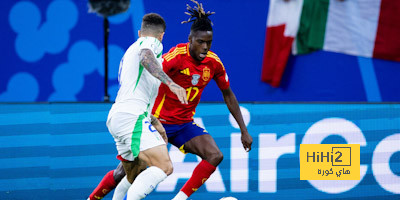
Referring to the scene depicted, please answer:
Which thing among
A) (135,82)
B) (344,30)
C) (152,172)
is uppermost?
(135,82)

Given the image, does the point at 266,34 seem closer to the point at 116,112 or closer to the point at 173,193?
the point at 173,193

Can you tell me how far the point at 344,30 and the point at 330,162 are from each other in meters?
3.52

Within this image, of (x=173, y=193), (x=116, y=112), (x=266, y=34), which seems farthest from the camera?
(x=266, y=34)

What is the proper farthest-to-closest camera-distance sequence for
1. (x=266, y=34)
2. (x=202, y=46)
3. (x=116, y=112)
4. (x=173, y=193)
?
(x=266, y=34), (x=173, y=193), (x=202, y=46), (x=116, y=112)

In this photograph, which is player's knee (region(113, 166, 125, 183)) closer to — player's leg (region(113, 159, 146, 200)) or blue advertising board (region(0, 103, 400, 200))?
player's leg (region(113, 159, 146, 200))

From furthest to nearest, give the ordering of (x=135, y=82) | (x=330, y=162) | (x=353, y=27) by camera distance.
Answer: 1. (x=353, y=27)
2. (x=330, y=162)
3. (x=135, y=82)

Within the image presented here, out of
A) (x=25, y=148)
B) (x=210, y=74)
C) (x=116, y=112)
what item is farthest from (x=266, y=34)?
(x=116, y=112)

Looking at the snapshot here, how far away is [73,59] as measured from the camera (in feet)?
27.8

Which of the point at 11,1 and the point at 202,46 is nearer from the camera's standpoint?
the point at 202,46

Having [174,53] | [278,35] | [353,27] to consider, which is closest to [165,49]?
[278,35]

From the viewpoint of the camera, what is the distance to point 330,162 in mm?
5344

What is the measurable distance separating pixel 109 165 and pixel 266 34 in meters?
3.89


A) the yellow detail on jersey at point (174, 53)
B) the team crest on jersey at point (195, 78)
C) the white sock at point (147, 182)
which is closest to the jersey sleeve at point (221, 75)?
the team crest on jersey at point (195, 78)

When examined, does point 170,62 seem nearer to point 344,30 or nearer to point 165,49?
point 165,49
